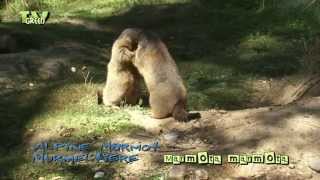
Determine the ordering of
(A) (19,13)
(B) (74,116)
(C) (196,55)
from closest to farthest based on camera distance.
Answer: (B) (74,116) < (C) (196,55) < (A) (19,13)

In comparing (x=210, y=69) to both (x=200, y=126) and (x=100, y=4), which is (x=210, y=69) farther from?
(x=100, y=4)

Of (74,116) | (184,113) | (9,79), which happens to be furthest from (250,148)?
(9,79)

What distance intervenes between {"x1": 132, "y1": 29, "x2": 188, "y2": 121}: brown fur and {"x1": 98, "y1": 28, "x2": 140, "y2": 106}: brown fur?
18 cm

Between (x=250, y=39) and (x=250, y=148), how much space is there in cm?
588

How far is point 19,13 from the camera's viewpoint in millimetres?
15109

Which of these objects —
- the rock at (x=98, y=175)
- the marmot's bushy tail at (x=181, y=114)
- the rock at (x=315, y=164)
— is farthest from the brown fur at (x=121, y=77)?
the rock at (x=315, y=164)

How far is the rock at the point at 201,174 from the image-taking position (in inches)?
215

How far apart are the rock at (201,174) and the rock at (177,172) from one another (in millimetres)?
104

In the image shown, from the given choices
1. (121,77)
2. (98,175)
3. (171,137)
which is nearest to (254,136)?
(171,137)

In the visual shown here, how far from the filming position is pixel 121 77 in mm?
7242

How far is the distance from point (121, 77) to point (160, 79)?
2.28 ft

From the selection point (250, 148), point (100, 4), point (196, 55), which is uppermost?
point (100, 4)

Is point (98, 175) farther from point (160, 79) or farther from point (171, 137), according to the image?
point (160, 79)

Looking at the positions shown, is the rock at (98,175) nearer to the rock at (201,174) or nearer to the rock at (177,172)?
the rock at (177,172)
